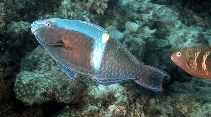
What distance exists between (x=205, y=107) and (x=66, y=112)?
2414mm

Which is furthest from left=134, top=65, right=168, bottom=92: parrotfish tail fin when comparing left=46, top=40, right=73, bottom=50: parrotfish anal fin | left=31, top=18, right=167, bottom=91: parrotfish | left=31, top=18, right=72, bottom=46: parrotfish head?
left=31, top=18, right=72, bottom=46: parrotfish head

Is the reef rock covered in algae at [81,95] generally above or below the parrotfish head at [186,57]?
below

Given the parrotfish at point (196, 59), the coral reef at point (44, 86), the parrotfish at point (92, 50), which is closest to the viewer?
the parrotfish at point (92, 50)

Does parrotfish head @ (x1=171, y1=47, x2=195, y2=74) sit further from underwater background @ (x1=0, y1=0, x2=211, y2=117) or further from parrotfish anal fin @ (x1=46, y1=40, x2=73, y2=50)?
parrotfish anal fin @ (x1=46, y1=40, x2=73, y2=50)

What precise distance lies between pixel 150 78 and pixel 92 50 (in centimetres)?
58

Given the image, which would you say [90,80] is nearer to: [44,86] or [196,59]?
[44,86]

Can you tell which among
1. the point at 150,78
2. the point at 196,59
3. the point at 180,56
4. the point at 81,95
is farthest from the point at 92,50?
the point at 81,95

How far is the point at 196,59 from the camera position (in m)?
3.03

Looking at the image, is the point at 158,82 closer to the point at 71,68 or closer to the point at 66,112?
the point at 71,68

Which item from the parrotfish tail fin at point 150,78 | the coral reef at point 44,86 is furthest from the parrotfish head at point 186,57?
the coral reef at point 44,86

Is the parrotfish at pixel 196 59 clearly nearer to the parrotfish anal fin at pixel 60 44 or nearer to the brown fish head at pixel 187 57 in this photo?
the brown fish head at pixel 187 57

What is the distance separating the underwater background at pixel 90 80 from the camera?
153 inches

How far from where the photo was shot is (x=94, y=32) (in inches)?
89.0

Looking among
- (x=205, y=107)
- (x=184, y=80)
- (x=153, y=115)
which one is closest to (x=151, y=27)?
(x=184, y=80)
